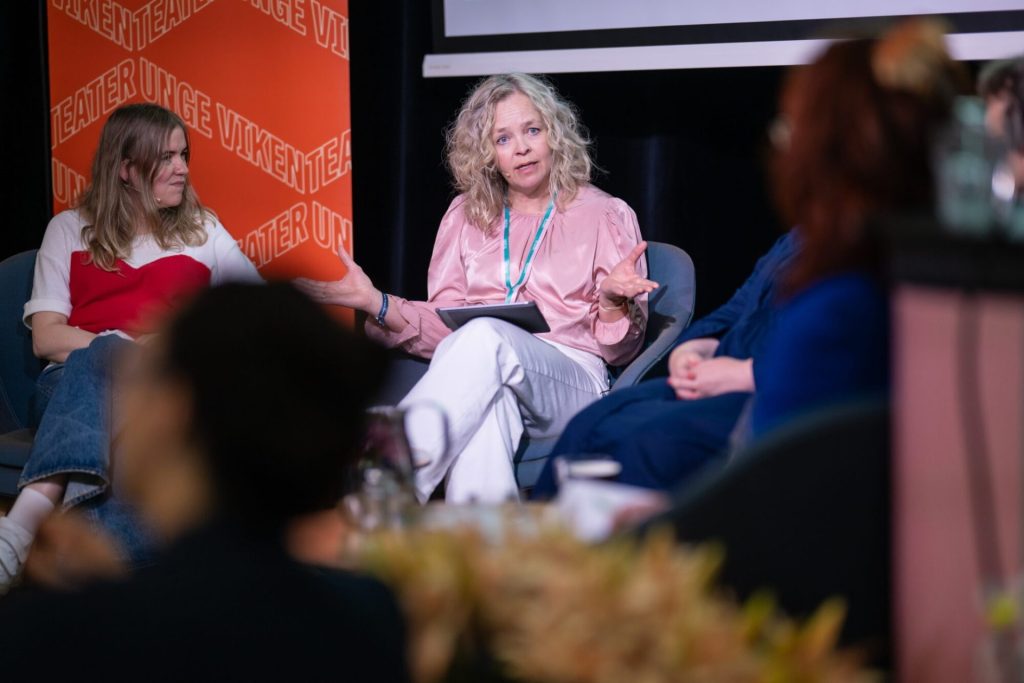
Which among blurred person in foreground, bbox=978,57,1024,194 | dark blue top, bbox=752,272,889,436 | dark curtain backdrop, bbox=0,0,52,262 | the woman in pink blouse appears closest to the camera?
dark blue top, bbox=752,272,889,436

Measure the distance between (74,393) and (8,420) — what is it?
40cm

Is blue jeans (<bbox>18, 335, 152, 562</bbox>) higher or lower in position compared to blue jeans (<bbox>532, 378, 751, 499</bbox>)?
lower

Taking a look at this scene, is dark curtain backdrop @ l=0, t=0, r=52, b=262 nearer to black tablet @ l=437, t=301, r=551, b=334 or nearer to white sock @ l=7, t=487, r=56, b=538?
white sock @ l=7, t=487, r=56, b=538

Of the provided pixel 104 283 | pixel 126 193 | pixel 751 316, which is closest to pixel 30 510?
pixel 104 283

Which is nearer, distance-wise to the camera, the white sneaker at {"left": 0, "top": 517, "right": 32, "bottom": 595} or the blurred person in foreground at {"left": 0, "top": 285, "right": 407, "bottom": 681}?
the blurred person in foreground at {"left": 0, "top": 285, "right": 407, "bottom": 681}

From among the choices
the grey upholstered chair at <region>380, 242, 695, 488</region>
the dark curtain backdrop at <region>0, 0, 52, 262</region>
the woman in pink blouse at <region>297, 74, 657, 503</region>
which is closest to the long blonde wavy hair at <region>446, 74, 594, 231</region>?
the woman in pink blouse at <region>297, 74, 657, 503</region>

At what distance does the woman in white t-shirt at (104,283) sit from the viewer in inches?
112

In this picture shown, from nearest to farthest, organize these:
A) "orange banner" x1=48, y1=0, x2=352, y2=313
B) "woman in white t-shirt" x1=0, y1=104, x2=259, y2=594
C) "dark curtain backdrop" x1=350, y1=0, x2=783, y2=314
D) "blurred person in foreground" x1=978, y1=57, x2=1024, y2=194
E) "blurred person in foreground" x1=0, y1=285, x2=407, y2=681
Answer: "blurred person in foreground" x1=0, y1=285, x2=407, y2=681, "blurred person in foreground" x1=978, y1=57, x2=1024, y2=194, "woman in white t-shirt" x1=0, y1=104, x2=259, y2=594, "dark curtain backdrop" x1=350, y1=0, x2=783, y2=314, "orange banner" x1=48, y1=0, x2=352, y2=313

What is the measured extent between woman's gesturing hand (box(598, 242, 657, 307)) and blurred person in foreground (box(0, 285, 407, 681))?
201 centimetres

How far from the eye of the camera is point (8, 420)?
3.20 metres

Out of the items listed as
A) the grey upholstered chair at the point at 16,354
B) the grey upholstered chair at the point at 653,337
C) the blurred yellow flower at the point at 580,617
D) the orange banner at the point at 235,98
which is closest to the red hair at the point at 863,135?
the blurred yellow flower at the point at 580,617

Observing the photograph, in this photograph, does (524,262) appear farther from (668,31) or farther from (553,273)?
(668,31)

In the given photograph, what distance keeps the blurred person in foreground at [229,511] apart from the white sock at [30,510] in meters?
1.97

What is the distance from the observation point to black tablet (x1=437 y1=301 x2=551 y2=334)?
121 inches
